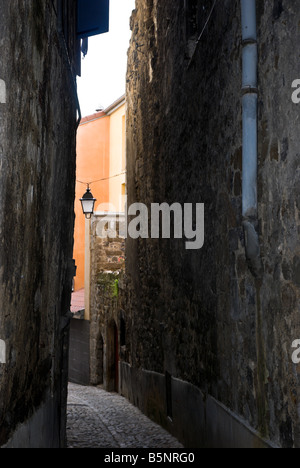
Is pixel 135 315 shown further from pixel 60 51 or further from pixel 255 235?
pixel 255 235

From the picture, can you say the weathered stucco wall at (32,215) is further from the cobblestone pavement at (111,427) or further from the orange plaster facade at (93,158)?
the orange plaster facade at (93,158)

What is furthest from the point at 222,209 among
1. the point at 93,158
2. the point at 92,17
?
the point at 93,158

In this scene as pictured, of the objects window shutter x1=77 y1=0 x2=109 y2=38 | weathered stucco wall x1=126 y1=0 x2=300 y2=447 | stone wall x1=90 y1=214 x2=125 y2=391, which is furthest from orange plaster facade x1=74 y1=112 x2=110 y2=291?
window shutter x1=77 y1=0 x2=109 y2=38

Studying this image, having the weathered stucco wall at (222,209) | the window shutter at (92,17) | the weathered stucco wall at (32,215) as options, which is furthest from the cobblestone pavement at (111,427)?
the window shutter at (92,17)

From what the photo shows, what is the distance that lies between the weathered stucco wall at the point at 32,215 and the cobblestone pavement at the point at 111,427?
980 mm

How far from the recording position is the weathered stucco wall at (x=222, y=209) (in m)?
3.34

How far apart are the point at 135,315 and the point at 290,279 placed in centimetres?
643

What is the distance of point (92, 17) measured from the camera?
688 centimetres

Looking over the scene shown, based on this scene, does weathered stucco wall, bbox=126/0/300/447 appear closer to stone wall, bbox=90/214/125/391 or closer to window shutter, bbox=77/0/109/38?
window shutter, bbox=77/0/109/38

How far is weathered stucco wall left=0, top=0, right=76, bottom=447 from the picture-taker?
10.3ft

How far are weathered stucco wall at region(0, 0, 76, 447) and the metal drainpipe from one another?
144 cm

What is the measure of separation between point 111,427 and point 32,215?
4.64m

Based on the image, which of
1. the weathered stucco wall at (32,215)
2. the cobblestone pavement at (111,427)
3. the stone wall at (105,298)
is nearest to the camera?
the weathered stucco wall at (32,215)

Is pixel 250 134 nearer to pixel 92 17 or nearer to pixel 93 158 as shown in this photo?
pixel 92 17
